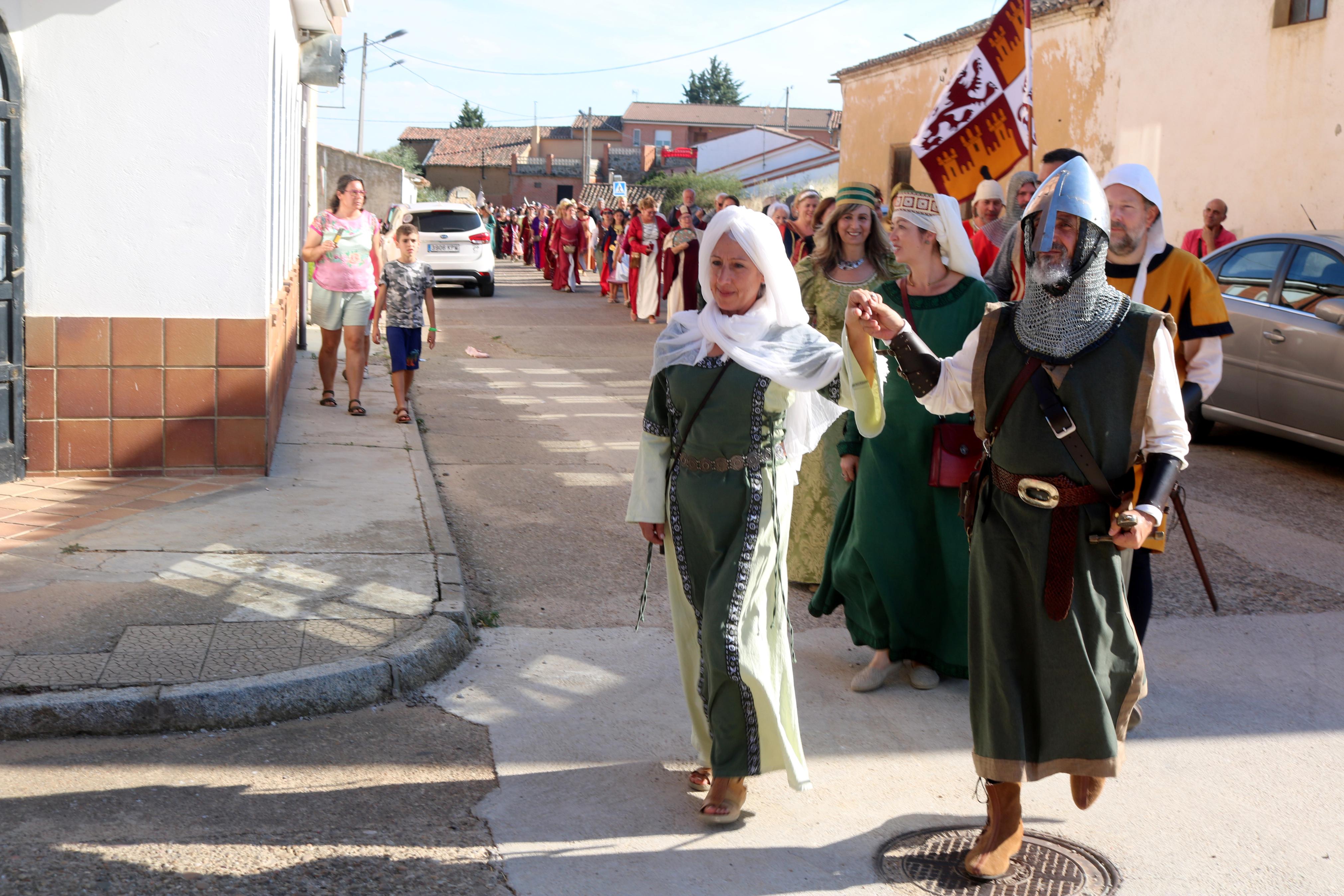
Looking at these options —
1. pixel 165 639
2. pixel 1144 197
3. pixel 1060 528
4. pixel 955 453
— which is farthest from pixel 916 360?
pixel 165 639

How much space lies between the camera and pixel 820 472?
5.82 meters

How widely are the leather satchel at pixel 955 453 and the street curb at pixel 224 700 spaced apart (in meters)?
2.00

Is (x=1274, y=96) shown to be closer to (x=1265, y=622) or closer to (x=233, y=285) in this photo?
(x=1265, y=622)

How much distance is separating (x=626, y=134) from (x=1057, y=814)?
9882 cm

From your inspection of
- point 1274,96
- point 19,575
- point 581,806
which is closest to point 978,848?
point 581,806

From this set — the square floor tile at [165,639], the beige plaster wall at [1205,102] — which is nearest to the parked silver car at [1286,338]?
the beige plaster wall at [1205,102]

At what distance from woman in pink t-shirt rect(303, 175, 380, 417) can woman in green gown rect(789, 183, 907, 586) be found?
205 inches

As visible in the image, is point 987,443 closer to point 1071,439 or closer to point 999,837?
point 1071,439

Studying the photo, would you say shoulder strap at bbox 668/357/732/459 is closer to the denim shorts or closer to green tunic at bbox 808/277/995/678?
green tunic at bbox 808/277/995/678

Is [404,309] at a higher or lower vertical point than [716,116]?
lower

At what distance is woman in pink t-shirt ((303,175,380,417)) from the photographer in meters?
10.1

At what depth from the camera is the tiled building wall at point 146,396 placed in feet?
22.9

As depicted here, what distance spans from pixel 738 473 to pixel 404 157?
95172 millimetres

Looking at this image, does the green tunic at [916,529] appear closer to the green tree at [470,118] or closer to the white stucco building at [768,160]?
the white stucco building at [768,160]
